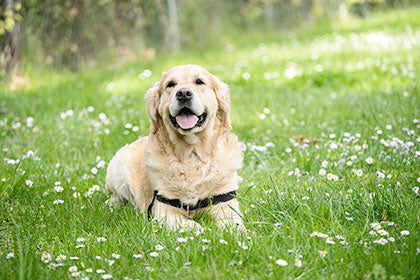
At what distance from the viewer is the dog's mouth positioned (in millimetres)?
3117

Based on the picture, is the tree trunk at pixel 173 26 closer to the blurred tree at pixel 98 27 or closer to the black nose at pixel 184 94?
the blurred tree at pixel 98 27

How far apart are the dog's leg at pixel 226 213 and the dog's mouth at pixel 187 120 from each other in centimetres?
61

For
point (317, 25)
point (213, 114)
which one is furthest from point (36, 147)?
point (317, 25)

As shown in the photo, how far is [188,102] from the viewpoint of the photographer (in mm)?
3084

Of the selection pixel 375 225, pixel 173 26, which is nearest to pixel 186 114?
pixel 375 225

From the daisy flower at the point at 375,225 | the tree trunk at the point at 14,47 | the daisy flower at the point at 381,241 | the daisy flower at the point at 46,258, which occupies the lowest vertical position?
the daisy flower at the point at 381,241

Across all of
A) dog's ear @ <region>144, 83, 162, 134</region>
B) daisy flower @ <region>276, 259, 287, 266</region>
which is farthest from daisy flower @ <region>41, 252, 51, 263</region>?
dog's ear @ <region>144, 83, 162, 134</region>

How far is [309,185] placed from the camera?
10.5 feet

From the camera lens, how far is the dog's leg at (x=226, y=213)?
2806 millimetres

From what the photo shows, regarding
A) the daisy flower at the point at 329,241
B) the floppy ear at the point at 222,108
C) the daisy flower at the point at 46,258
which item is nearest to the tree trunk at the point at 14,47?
the floppy ear at the point at 222,108

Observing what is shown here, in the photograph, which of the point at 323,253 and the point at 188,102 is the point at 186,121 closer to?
the point at 188,102

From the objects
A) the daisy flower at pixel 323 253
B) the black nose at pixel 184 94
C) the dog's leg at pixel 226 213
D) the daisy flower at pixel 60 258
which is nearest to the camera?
→ the daisy flower at pixel 323 253

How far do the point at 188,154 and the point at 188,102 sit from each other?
405 mm

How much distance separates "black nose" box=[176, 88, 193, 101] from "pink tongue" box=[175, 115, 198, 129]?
5.8 inches
